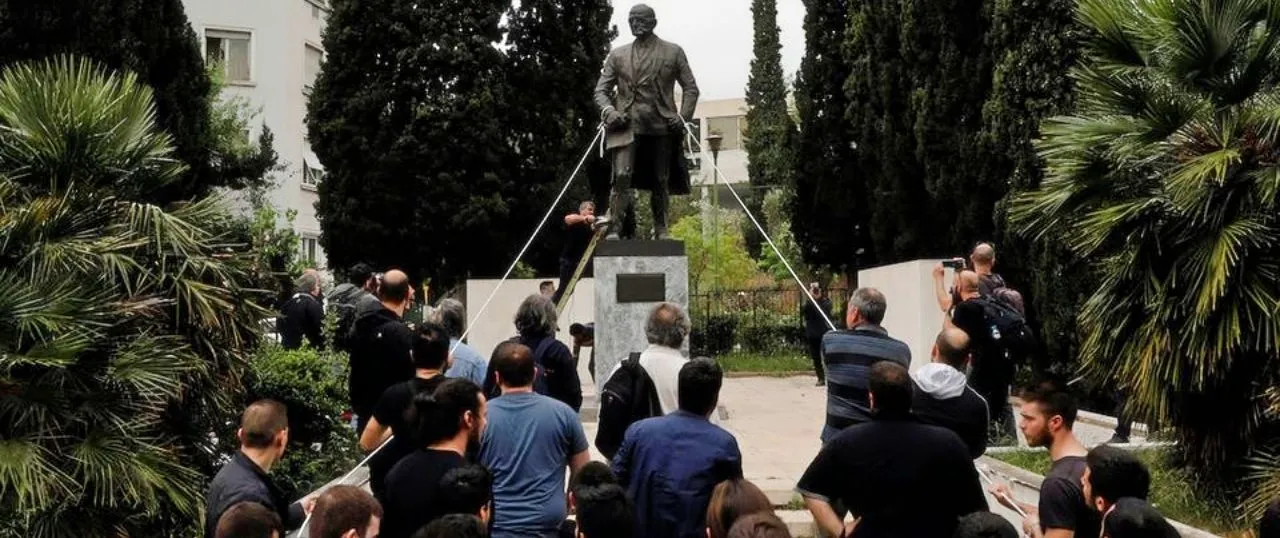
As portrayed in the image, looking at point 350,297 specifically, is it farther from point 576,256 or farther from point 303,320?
point 576,256

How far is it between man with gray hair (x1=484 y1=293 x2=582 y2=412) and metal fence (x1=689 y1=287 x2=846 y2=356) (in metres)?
18.7

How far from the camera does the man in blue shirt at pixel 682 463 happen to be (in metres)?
4.31

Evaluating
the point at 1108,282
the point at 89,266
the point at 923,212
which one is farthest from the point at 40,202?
the point at 923,212

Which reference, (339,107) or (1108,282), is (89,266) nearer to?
(1108,282)

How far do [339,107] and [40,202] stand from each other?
1817 cm

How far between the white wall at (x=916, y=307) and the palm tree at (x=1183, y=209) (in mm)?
5152

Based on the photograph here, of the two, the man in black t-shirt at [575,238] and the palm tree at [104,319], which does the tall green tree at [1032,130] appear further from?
the palm tree at [104,319]

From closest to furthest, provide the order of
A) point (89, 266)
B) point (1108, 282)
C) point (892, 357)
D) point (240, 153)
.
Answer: point (892, 357) < point (89, 266) < point (1108, 282) < point (240, 153)

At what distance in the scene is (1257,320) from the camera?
642 cm

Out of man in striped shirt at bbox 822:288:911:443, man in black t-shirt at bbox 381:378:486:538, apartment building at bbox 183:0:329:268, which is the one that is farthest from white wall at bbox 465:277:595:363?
apartment building at bbox 183:0:329:268

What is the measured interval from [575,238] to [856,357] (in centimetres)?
703

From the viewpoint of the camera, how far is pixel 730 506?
3.79 meters

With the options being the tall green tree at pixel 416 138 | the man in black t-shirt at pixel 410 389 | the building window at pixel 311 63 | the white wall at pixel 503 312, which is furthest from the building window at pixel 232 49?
the man in black t-shirt at pixel 410 389

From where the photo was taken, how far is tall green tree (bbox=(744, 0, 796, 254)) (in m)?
45.6
